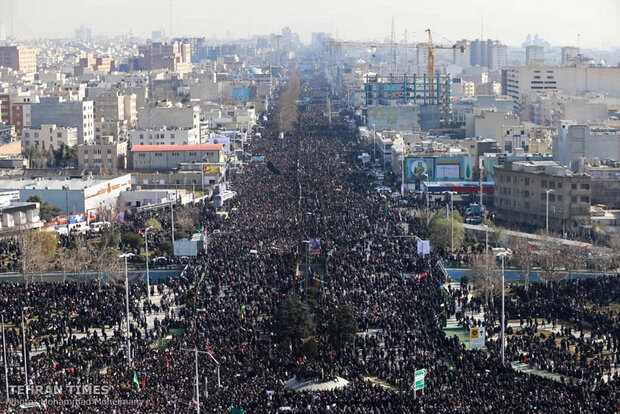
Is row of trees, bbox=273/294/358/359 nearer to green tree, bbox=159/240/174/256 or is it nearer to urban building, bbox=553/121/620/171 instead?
green tree, bbox=159/240/174/256

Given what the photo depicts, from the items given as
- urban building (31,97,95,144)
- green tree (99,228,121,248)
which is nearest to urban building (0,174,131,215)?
green tree (99,228,121,248)

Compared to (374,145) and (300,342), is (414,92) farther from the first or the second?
(300,342)

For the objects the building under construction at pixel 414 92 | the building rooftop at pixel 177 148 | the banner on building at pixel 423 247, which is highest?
the building under construction at pixel 414 92

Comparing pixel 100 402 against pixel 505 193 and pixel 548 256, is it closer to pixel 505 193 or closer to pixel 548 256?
pixel 548 256

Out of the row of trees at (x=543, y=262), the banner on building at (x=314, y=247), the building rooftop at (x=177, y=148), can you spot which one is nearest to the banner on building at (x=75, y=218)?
the banner on building at (x=314, y=247)

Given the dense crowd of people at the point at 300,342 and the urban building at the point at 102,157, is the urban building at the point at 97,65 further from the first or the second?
the dense crowd of people at the point at 300,342

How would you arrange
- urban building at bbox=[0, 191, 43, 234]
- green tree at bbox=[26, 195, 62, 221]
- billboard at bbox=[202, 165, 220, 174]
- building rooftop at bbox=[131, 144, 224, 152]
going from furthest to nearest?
building rooftop at bbox=[131, 144, 224, 152] < billboard at bbox=[202, 165, 220, 174] < green tree at bbox=[26, 195, 62, 221] < urban building at bbox=[0, 191, 43, 234]
